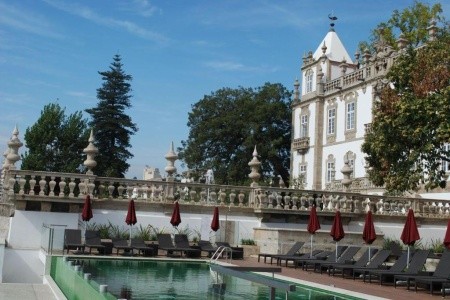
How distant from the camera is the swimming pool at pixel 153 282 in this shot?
9.81 metres

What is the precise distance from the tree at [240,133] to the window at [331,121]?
8654mm

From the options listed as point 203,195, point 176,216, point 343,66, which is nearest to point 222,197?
point 203,195

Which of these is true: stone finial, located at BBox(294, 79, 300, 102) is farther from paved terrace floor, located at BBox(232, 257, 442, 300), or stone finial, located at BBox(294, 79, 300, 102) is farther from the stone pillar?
paved terrace floor, located at BBox(232, 257, 442, 300)

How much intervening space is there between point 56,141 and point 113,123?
23.9 feet

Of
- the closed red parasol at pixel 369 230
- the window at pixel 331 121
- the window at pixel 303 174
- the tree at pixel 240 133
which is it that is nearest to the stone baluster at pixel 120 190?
the closed red parasol at pixel 369 230

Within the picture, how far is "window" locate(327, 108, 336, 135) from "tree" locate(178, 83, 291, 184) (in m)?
8.65

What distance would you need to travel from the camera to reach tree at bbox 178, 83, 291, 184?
54.9 metres

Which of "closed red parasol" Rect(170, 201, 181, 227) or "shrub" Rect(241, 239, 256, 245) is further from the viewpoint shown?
"shrub" Rect(241, 239, 256, 245)

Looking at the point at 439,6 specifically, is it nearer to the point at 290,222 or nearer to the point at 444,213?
the point at 444,213

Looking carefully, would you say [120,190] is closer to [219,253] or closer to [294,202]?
[219,253]

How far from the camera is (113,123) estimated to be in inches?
2044

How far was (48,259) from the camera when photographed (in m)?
17.0

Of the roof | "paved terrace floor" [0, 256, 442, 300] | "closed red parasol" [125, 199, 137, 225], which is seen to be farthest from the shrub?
the roof

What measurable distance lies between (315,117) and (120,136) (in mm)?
16583
